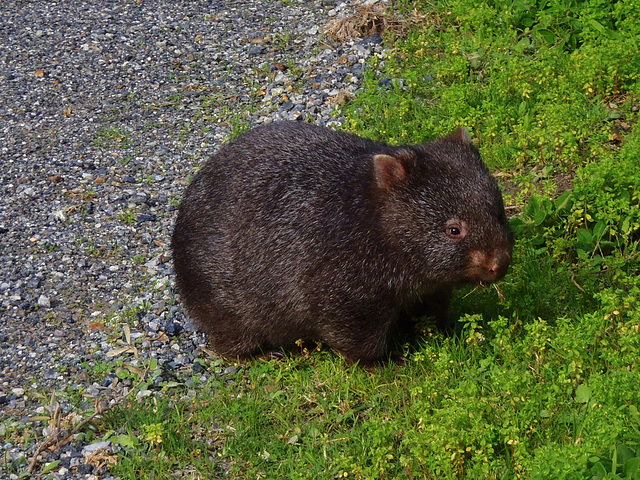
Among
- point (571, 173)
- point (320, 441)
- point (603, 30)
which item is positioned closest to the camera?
point (320, 441)

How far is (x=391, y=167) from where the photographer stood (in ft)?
A: 17.7

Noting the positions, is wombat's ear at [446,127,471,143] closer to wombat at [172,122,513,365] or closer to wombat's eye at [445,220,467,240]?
wombat at [172,122,513,365]

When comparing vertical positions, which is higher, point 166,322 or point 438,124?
point 438,124

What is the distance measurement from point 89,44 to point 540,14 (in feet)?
19.0

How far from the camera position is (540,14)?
8516mm

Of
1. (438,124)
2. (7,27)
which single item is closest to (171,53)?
(7,27)

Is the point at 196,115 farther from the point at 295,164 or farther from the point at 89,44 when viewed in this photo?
the point at 295,164

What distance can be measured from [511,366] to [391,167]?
4.88 feet

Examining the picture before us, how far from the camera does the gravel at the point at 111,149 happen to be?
20.4 ft

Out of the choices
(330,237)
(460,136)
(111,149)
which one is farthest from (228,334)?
(111,149)

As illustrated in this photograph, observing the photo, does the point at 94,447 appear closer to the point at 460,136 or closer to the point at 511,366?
the point at 511,366

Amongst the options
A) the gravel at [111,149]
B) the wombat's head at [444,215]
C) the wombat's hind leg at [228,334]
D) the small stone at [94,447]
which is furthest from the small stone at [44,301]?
the wombat's head at [444,215]

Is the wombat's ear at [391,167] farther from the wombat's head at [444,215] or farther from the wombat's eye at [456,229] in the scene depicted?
the wombat's eye at [456,229]

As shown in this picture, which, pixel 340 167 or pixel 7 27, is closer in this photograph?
pixel 340 167
